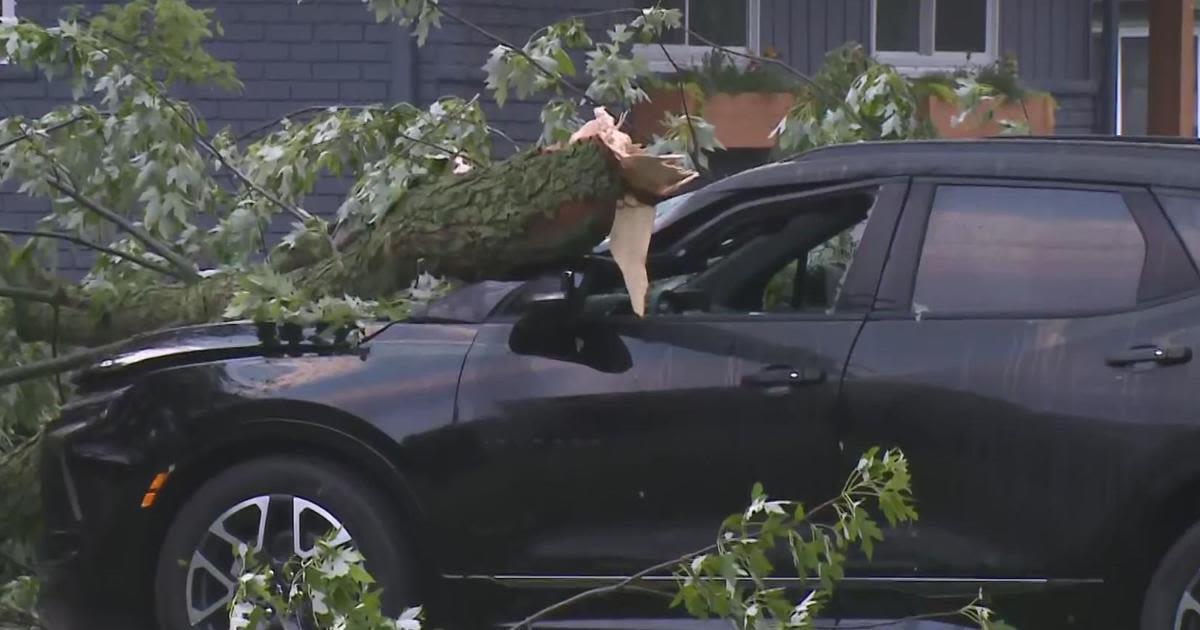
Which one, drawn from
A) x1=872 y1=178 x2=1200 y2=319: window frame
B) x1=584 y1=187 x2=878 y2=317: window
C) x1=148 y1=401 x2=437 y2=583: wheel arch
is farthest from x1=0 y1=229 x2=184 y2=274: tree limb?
x1=872 y1=178 x2=1200 y2=319: window frame

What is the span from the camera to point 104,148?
21.3ft

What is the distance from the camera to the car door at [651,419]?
4895 mm

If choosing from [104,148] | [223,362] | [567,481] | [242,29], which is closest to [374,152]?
[104,148]

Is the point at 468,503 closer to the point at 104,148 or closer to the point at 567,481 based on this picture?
the point at 567,481

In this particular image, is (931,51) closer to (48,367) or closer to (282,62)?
(282,62)

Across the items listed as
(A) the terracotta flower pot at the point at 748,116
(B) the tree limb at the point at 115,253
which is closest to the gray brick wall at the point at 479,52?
(A) the terracotta flower pot at the point at 748,116

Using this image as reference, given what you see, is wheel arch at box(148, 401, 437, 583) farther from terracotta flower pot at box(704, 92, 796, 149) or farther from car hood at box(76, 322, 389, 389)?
terracotta flower pot at box(704, 92, 796, 149)

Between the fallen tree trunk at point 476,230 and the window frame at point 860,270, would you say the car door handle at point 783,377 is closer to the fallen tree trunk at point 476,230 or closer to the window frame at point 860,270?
the window frame at point 860,270

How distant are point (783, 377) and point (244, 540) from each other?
158cm

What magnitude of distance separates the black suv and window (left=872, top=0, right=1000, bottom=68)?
7569 mm

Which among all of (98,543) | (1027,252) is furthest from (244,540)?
(1027,252)

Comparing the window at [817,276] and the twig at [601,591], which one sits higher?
the window at [817,276]

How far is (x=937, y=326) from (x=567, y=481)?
43.2 inches

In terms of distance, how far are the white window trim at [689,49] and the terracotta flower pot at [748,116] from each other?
332 mm
